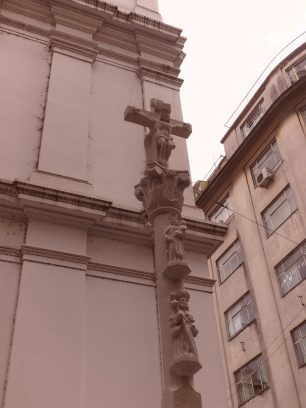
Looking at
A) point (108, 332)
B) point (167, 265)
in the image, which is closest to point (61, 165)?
point (108, 332)

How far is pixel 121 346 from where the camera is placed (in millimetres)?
7727

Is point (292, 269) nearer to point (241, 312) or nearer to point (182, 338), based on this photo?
point (241, 312)

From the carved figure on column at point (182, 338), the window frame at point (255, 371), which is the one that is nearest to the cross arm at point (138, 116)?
the carved figure on column at point (182, 338)

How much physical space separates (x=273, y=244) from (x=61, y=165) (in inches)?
537

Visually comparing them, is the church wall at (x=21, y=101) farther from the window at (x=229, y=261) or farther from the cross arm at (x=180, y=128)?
the window at (x=229, y=261)

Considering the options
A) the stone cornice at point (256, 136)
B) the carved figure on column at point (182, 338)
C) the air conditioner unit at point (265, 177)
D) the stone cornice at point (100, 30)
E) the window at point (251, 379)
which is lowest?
the carved figure on column at point (182, 338)

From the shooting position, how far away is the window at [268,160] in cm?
2302

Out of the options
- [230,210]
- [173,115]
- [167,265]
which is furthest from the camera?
[230,210]

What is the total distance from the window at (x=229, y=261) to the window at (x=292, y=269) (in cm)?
311

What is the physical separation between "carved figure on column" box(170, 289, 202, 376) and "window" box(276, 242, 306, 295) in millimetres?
14649

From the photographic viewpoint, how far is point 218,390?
25.5ft

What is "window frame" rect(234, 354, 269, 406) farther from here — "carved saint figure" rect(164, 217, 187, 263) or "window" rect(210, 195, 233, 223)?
"carved saint figure" rect(164, 217, 187, 263)

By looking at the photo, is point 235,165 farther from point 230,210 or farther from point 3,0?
point 3,0

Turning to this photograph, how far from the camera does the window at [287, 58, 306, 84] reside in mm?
23948
